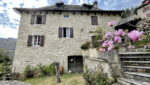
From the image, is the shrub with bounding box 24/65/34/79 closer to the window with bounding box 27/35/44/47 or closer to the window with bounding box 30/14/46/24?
the window with bounding box 27/35/44/47

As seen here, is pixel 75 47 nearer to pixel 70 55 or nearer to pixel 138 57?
pixel 70 55

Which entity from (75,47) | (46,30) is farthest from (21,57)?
(75,47)

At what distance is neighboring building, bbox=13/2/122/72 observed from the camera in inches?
366

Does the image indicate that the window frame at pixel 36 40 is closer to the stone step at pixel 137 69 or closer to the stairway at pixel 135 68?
the stairway at pixel 135 68

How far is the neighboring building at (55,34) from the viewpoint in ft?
30.5

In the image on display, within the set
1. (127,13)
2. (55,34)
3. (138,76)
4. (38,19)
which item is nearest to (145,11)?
(127,13)

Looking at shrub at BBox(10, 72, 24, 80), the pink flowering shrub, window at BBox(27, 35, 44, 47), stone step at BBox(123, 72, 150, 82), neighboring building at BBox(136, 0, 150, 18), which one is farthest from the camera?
neighboring building at BBox(136, 0, 150, 18)

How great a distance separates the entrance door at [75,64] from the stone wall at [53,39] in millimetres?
725

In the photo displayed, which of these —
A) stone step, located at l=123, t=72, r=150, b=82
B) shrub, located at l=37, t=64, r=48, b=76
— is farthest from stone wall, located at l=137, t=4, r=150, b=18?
shrub, located at l=37, t=64, r=48, b=76

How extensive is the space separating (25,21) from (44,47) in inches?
155

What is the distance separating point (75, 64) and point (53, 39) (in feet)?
13.0

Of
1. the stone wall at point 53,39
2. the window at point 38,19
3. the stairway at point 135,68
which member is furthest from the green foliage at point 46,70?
the stairway at point 135,68

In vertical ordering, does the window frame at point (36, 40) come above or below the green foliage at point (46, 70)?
above

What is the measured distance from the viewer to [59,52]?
9.61 meters
